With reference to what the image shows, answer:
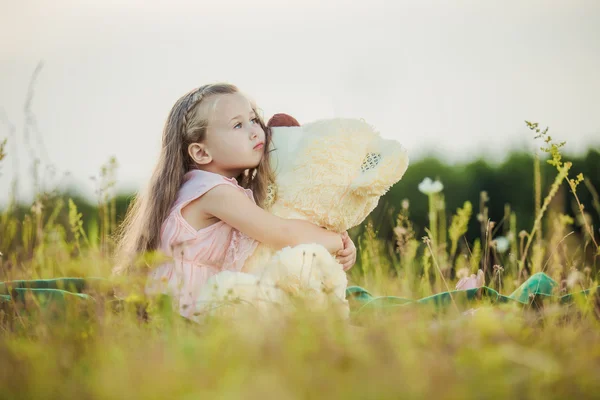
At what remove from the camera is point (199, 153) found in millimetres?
2781

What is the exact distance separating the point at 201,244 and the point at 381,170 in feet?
2.72

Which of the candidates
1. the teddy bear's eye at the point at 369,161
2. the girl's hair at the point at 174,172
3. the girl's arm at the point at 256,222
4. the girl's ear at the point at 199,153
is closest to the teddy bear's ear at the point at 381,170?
the teddy bear's eye at the point at 369,161

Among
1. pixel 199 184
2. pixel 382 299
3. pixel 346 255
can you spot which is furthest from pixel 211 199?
pixel 382 299

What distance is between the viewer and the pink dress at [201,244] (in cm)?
259

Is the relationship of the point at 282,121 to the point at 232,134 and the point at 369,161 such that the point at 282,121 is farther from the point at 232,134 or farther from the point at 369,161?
the point at 369,161

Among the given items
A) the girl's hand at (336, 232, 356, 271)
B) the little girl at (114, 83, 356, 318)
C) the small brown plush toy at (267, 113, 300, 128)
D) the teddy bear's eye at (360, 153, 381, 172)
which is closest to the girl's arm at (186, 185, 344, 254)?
the little girl at (114, 83, 356, 318)

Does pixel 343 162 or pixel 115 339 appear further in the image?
pixel 343 162

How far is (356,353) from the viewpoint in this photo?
4.35 ft

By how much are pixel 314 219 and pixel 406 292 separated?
4.50ft

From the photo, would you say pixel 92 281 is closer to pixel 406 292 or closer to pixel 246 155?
pixel 246 155

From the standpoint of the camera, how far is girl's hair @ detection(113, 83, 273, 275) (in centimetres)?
273

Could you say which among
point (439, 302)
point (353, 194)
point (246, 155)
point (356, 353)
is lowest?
point (439, 302)

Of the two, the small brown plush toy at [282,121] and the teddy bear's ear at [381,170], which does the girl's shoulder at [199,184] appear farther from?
the teddy bear's ear at [381,170]

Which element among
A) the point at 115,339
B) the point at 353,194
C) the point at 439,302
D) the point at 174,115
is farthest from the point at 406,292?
the point at 115,339
